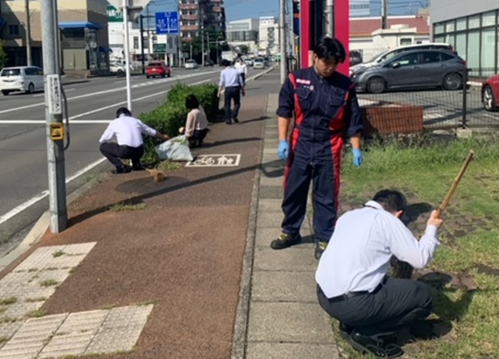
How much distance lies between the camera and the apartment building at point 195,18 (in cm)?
15162

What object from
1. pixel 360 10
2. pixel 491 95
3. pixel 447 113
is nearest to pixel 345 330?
pixel 447 113

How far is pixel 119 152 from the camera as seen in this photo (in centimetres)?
1047

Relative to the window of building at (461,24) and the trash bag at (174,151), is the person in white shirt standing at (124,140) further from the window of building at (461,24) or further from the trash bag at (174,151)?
the window of building at (461,24)

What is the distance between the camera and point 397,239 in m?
4.07

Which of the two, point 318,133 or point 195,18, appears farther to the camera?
point 195,18

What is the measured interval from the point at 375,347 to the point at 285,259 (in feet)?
6.53

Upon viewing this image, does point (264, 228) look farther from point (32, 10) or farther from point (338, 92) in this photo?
point (32, 10)

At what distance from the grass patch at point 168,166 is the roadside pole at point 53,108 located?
10.4 ft

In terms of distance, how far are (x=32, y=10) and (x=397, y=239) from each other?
66.2 metres

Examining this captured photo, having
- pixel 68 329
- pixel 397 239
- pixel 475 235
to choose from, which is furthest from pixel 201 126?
pixel 397 239

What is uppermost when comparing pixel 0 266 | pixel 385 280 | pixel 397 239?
pixel 397 239

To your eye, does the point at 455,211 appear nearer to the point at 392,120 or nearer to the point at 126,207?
the point at 126,207

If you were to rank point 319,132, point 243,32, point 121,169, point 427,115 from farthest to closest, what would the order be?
point 243,32, point 427,115, point 121,169, point 319,132

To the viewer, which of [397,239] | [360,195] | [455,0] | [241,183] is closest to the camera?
[397,239]
